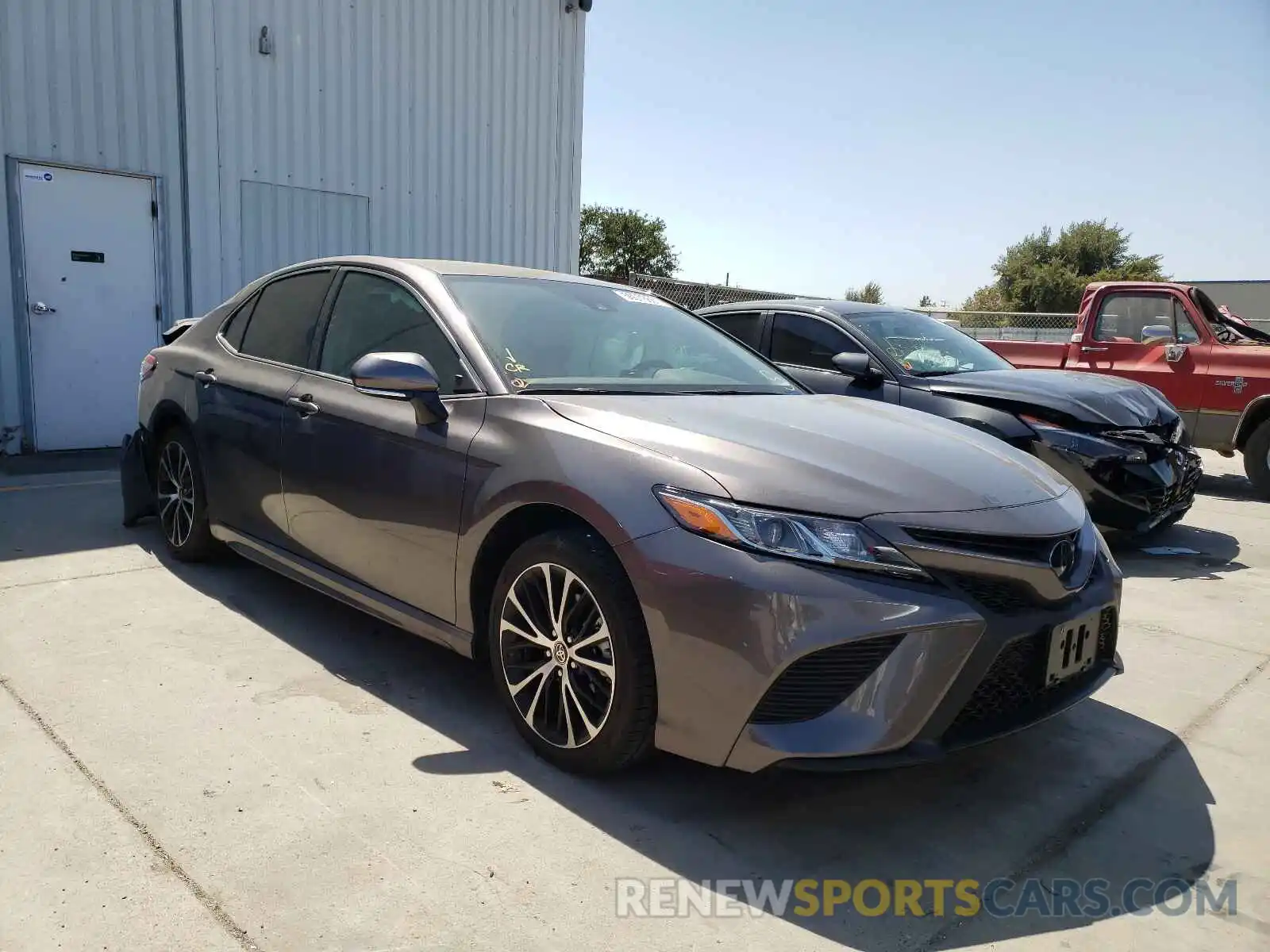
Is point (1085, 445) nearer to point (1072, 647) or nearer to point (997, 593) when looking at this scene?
point (1072, 647)

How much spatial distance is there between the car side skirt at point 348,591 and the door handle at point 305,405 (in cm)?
57

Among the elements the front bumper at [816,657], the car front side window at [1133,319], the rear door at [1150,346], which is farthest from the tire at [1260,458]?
the front bumper at [816,657]

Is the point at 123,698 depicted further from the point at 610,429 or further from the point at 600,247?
the point at 600,247

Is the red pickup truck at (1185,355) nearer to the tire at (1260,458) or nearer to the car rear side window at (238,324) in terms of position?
the tire at (1260,458)

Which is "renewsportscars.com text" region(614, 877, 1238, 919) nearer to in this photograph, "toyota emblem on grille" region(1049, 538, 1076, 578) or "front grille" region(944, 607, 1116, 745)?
"front grille" region(944, 607, 1116, 745)

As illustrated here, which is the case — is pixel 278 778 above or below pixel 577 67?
below

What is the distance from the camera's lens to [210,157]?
8586 mm

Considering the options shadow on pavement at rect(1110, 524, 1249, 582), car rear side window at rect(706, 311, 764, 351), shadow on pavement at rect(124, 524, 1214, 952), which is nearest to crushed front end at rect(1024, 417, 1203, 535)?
shadow on pavement at rect(1110, 524, 1249, 582)

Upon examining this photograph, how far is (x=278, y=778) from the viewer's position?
8.90ft

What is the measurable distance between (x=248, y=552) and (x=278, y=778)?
5.27ft

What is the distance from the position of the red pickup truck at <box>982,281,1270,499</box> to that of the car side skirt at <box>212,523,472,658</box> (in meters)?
7.07

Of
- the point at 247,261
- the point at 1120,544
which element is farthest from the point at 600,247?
the point at 1120,544

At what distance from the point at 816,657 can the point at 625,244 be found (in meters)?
52.4

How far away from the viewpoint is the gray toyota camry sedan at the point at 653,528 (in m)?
2.31
